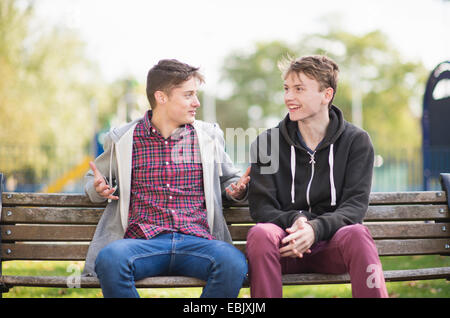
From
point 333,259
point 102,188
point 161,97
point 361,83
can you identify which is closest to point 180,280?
point 102,188

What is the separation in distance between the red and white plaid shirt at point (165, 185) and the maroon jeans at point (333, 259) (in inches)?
18.8

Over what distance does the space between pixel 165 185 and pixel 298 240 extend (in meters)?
0.94

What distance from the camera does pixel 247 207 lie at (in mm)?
3600

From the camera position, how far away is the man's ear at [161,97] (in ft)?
11.4

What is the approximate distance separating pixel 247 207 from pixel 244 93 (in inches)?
2057

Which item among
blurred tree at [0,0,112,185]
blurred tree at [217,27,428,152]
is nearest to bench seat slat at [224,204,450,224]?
blurred tree at [0,0,112,185]

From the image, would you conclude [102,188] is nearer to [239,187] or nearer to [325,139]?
[239,187]

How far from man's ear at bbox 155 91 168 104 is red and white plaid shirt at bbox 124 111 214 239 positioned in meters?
0.13

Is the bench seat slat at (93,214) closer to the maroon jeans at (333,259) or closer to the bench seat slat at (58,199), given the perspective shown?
the bench seat slat at (58,199)

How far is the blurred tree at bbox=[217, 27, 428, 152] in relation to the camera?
4441 centimetres

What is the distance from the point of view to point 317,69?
11.0 feet

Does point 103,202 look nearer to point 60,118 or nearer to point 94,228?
point 94,228
